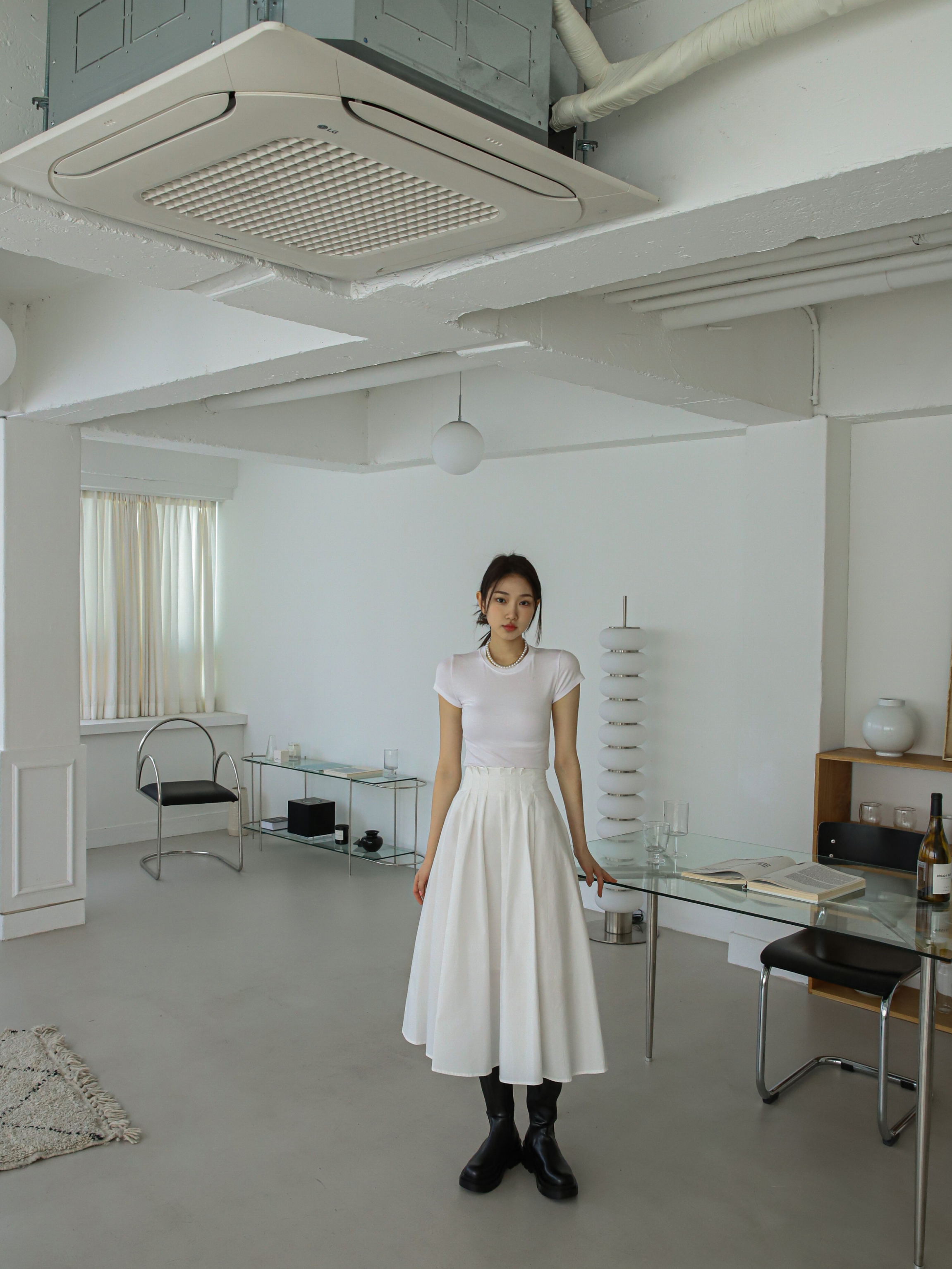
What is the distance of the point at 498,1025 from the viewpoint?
270cm

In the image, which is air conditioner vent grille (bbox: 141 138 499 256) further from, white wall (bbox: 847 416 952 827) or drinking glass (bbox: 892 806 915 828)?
drinking glass (bbox: 892 806 915 828)

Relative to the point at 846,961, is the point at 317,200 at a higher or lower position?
higher

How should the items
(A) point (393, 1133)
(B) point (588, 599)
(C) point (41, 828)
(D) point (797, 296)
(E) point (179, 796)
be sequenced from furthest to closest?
(E) point (179, 796) → (B) point (588, 599) → (C) point (41, 828) → (D) point (797, 296) → (A) point (393, 1133)

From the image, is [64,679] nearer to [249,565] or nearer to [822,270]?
[249,565]

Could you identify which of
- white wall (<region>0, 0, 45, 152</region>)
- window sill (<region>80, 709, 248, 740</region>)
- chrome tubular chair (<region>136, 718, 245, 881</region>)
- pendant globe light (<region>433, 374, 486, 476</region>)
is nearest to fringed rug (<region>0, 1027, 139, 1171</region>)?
chrome tubular chair (<region>136, 718, 245, 881</region>)

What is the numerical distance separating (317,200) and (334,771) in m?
4.80

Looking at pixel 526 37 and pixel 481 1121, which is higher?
pixel 526 37

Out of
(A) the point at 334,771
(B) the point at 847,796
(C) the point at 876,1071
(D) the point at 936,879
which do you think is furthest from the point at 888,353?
(A) the point at 334,771

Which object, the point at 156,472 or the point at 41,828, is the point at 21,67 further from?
the point at 156,472

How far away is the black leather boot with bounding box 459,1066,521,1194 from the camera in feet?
9.03

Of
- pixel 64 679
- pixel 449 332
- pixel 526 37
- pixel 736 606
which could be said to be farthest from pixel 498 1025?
pixel 64 679

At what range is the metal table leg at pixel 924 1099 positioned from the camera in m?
2.50

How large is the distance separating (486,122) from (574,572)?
13.0 feet

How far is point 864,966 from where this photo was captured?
321 centimetres
